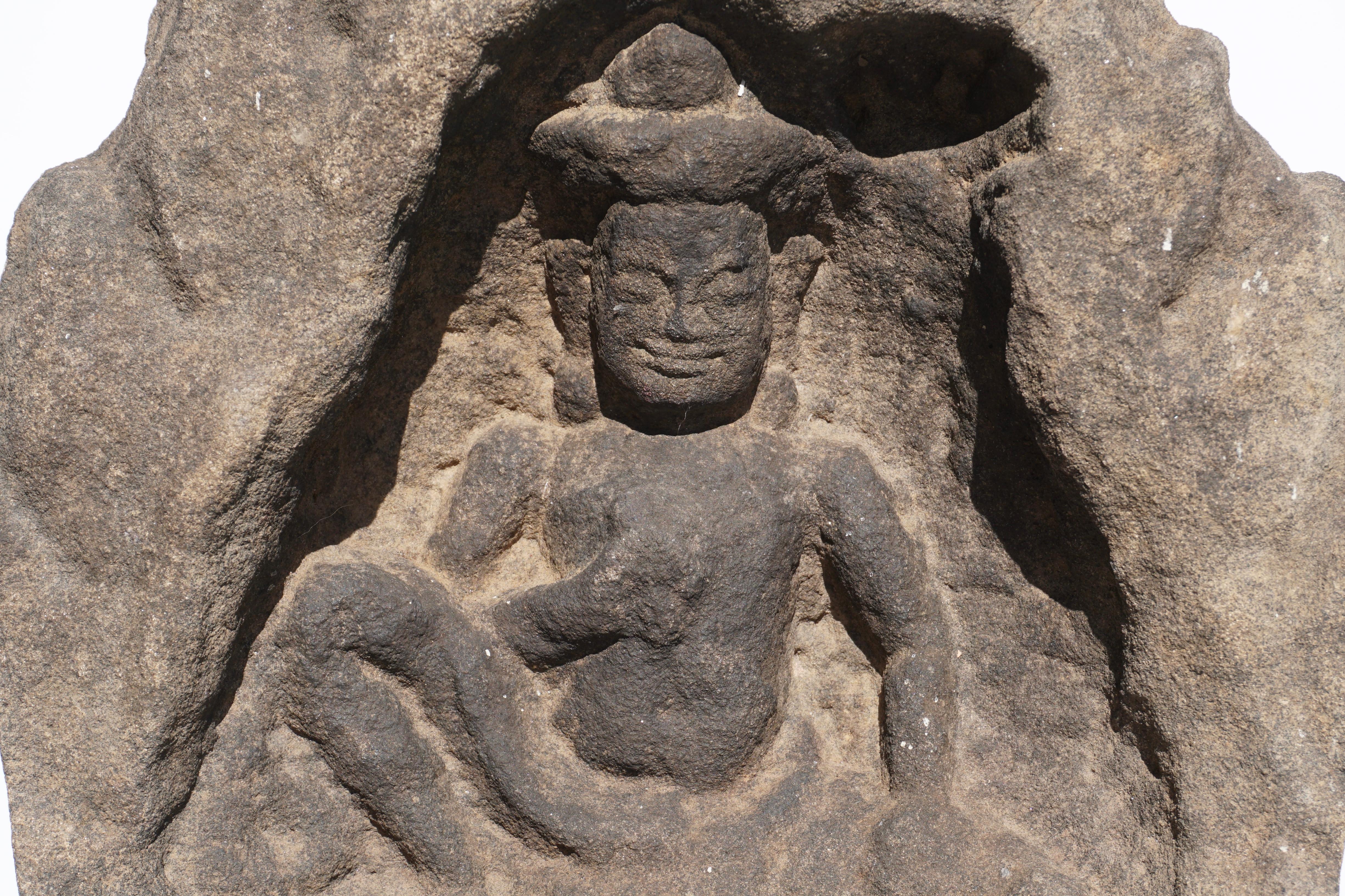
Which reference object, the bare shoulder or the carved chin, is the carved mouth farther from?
the bare shoulder

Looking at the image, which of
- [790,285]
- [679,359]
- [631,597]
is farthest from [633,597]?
[790,285]

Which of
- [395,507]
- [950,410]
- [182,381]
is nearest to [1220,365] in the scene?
[950,410]

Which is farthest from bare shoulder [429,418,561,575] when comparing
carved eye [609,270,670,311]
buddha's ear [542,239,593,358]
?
carved eye [609,270,670,311]

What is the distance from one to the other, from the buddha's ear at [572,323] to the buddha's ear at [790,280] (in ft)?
1.22

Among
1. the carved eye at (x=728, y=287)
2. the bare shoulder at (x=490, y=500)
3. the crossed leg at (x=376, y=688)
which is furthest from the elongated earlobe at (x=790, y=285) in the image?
the crossed leg at (x=376, y=688)

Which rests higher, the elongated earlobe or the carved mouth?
the elongated earlobe

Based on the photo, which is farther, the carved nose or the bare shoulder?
the bare shoulder

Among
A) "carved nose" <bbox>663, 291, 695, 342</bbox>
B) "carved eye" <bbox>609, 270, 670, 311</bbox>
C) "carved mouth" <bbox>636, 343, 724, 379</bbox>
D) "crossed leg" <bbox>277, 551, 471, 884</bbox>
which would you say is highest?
"carved eye" <bbox>609, 270, 670, 311</bbox>

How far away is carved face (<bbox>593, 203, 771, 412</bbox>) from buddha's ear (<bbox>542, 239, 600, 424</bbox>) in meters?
0.05

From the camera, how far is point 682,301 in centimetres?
212

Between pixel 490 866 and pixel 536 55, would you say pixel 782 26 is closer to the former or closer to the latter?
pixel 536 55

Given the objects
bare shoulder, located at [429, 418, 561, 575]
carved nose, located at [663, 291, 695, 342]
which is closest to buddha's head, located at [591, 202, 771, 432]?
carved nose, located at [663, 291, 695, 342]

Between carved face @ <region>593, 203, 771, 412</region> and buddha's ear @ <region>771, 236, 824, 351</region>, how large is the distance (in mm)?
75

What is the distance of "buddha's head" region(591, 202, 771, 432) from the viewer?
6.89 ft
